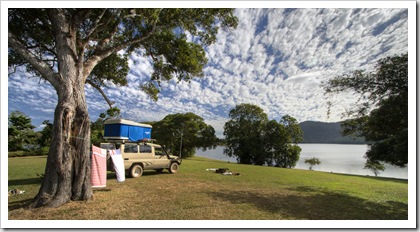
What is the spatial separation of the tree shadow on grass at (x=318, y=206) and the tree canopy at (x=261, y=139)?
2731 cm

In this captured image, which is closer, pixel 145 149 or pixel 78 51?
pixel 78 51

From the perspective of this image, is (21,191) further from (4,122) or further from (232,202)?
(232,202)

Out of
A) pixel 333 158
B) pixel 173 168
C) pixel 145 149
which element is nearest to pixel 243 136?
pixel 333 158

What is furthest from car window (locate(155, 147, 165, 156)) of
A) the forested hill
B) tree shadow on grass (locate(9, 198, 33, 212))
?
the forested hill

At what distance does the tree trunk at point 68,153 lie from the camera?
483 centimetres

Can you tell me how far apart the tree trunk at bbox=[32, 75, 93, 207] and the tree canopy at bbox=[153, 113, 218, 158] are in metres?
29.7

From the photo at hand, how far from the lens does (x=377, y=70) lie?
5516 mm

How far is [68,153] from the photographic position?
16.2 ft

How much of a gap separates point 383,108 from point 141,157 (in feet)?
30.8

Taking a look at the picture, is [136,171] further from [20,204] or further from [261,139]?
[261,139]

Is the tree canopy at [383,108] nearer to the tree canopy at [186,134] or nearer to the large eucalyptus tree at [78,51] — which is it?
the large eucalyptus tree at [78,51]

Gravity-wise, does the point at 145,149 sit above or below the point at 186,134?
above

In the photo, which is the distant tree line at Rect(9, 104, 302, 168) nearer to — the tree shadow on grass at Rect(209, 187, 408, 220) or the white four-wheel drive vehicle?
the white four-wheel drive vehicle

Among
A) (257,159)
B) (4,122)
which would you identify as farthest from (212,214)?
(257,159)
